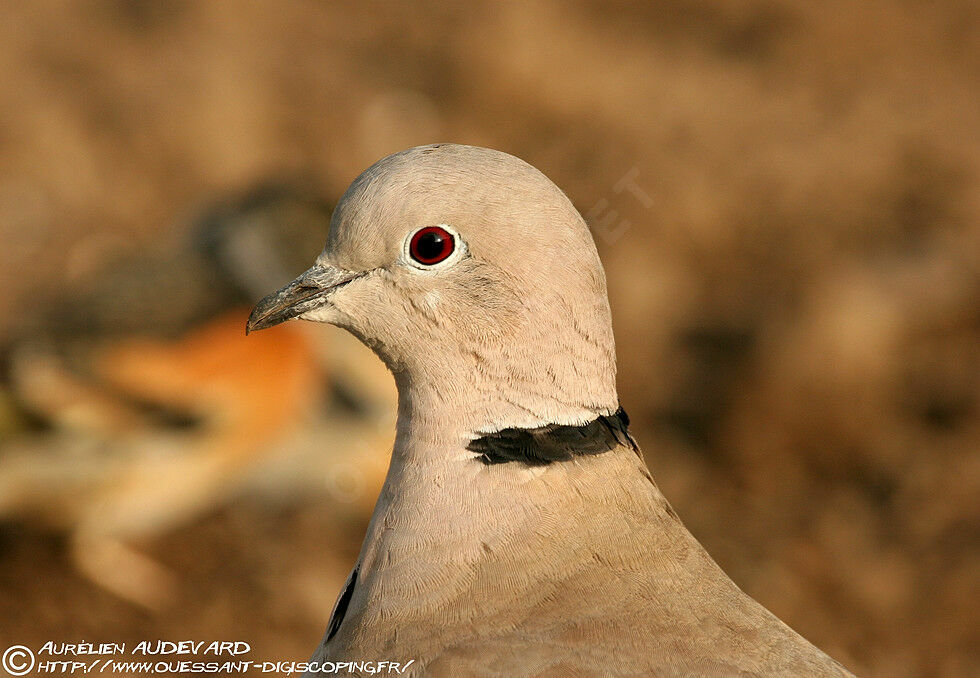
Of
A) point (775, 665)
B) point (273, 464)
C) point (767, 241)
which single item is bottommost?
point (775, 665)

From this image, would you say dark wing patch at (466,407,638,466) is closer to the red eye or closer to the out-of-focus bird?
the red eye

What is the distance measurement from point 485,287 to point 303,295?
0.35m

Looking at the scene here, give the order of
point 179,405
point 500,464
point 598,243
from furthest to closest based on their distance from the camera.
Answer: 1. point 598,243
2. point 179,405
3. point 500,464

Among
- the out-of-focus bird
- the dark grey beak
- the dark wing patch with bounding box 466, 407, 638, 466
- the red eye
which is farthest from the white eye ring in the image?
the out-of-focus bird

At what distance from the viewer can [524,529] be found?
172cm

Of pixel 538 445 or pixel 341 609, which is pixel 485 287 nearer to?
pixel 538 445

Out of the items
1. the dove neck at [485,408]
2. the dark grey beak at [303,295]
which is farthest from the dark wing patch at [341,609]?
the dark grey beak at [303,295]

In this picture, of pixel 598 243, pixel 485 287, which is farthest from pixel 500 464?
pixel 598 243

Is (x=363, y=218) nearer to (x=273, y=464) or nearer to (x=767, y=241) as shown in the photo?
(x=273, y=464)

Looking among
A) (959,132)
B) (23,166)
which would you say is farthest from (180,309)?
(959,132)

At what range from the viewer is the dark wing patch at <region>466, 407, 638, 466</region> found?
1756 millimetres

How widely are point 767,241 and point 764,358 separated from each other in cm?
101

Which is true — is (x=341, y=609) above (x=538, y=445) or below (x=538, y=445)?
below

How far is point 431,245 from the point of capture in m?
1.79
